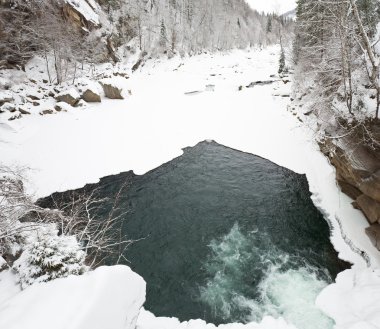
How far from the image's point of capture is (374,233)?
433 inches

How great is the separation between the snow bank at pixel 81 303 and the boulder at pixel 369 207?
10258mm

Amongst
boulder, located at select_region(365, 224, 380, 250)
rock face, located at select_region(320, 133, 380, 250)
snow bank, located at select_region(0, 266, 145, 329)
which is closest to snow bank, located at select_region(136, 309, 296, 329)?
snow bank, located at select_region(0, 266, 145, 329)

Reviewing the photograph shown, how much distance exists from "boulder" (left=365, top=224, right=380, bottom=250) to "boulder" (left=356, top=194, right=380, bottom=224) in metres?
0.28

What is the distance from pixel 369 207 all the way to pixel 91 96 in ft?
84.7

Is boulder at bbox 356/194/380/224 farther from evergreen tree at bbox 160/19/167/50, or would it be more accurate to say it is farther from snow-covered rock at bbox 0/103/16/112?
evergreen tree at bbox 160/19/167/50

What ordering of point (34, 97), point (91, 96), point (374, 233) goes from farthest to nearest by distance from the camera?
point (91, 96), point (34, 97), point (374, 233)

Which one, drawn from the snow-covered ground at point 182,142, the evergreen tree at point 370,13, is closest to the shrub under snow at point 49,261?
the snow-covered ground at point 182,142

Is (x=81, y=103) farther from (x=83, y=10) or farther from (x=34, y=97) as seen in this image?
(x=83, y=10)

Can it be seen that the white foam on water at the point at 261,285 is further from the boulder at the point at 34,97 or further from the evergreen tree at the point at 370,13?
the boulder at the point at 34,97

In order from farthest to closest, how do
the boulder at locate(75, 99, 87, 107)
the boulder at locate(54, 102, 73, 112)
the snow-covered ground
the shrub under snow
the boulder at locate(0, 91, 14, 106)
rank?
the boulder at locate(75, 99, 87, 107) < the boulder at locate(54, 102, 73, 112) < the boulder at locate(0, 91, 14, 106) < the snow-covered ground < the shrub under snow

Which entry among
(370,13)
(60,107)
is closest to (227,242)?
(370,13)

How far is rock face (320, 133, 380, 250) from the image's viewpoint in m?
10.9

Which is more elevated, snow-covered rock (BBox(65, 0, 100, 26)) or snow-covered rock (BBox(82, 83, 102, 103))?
snow-covered rock (BBox(65, 0, 100, 26))

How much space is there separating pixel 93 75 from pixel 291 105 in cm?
2530
